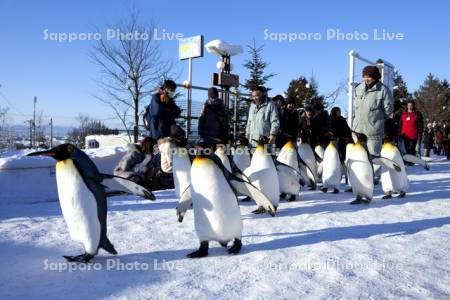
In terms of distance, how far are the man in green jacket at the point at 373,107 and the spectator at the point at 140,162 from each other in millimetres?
3057

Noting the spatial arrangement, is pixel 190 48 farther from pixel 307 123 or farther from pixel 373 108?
pixel 373 108

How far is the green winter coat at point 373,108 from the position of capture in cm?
542

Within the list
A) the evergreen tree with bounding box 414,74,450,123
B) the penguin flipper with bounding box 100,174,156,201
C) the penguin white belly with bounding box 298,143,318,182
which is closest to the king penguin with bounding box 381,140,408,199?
the penguin white belly with bounding box 298,143,318,182

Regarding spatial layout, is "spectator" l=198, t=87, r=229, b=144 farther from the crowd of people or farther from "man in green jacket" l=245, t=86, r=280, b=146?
"man in green jacket" l=245, t=86, r=280, b=146

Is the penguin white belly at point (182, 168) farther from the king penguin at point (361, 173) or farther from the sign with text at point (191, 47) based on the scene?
the sign with text at point (191, 47)

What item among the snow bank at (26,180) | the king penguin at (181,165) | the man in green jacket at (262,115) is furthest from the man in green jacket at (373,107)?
the snow bank at (26,180)

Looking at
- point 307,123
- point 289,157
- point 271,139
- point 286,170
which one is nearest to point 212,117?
point 271,139

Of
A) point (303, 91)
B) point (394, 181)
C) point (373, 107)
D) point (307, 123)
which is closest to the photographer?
point (394, 181)

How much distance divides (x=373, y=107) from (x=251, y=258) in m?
3.53

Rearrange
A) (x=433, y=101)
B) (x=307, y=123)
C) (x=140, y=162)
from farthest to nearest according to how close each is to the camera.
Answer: (x=433, y=101) → (x=307, y=123) → (x=140, y=162)

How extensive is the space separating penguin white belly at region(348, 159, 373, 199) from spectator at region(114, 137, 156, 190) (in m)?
2.93

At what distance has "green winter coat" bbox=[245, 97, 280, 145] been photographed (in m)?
5.55

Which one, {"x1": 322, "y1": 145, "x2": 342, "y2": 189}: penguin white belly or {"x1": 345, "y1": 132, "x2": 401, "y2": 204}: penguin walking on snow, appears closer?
{"x1": 345, "y1": 132, "x2": 401, "y2": 204}: penguin walking on snow

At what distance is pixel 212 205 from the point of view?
2.91 metres
